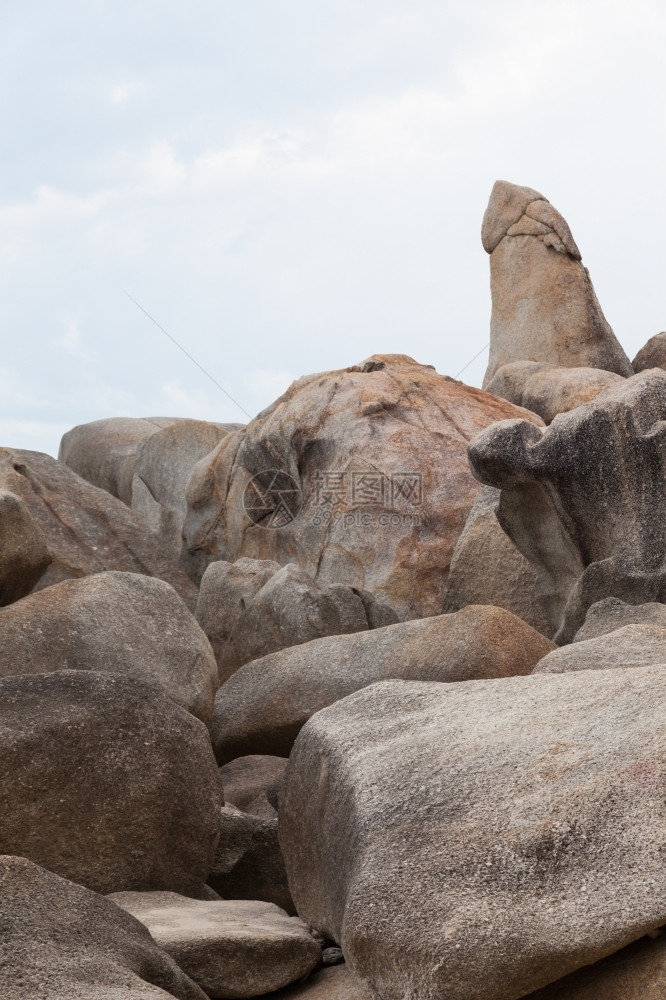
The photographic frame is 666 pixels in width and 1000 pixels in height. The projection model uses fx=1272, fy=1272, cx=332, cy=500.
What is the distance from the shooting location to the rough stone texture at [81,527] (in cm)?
1081

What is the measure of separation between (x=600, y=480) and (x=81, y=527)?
5.42 meters

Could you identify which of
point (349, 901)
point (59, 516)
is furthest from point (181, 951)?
point (59, 516)

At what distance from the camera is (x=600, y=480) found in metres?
7.48

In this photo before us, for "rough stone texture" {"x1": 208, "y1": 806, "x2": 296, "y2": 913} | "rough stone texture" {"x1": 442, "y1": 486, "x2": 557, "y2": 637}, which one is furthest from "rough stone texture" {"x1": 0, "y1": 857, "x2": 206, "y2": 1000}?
"rough stone texture" {"x1": 442, "y1": 486, "x2": 557, "y2": 637}

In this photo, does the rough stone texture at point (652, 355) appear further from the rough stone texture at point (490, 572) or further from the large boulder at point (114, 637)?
the large boulder at point (114, 637)

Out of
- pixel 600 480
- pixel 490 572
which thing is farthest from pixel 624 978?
pixel 490 572

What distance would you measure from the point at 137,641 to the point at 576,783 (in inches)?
144

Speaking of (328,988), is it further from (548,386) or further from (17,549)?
(548,386)

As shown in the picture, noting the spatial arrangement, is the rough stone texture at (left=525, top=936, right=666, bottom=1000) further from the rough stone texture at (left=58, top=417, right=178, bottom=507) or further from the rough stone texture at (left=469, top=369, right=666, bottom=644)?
the rough stone texture at (left=58, top=417, right=178, bottom=507)

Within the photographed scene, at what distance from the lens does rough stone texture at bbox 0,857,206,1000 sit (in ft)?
9.77

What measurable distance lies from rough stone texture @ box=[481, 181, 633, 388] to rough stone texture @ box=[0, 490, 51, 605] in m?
13.1

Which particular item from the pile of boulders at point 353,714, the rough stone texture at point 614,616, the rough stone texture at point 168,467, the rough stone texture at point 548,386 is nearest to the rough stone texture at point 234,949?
the pile of boulders at point 353,714

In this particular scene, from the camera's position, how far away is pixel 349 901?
3.45 m

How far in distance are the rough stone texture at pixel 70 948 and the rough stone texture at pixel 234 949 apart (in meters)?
0.23
